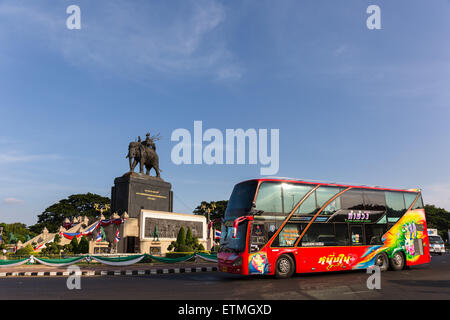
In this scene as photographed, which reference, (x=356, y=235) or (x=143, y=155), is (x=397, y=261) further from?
(x=143, y=155)

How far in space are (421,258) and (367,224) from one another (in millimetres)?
4165

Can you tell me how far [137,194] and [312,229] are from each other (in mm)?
27241

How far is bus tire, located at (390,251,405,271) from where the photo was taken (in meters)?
17.0

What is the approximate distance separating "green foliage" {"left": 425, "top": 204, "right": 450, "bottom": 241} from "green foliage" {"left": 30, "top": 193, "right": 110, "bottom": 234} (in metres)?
75.0

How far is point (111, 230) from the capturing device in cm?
3738

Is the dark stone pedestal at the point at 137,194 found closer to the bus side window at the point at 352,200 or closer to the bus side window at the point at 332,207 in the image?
the bus side window at the point at 332,207

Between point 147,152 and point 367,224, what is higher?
point 147,152

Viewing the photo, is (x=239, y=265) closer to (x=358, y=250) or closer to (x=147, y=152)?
(x=358, y=250)

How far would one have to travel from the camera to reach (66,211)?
7488 centimetres

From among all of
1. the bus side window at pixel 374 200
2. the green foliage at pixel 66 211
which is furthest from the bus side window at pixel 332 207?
the green foliage at pixel 66 211

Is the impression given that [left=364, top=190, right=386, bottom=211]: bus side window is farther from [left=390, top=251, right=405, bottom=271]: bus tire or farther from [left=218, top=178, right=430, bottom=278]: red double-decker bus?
[left=390, top=251, right=405, bottom=271]: bus tire

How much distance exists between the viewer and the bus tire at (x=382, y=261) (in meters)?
16.6

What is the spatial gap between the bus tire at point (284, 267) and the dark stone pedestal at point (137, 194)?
25888 millimetres
